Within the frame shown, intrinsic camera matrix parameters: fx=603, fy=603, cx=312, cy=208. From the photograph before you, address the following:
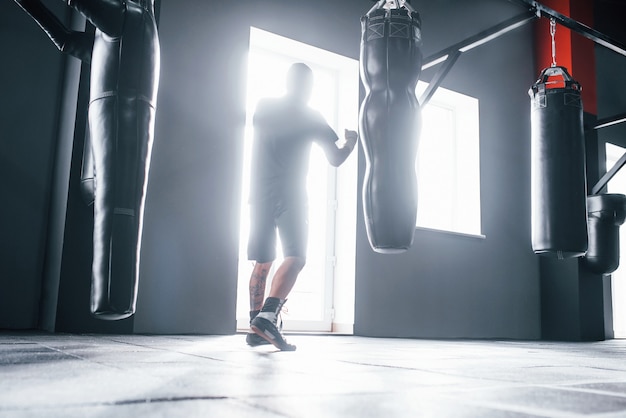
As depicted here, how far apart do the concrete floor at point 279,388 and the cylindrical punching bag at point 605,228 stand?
3.75 metres

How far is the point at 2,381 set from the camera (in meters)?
1.25

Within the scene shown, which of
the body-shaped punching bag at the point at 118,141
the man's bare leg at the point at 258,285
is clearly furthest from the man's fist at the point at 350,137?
the body-shaped punching bag at the point at 118,141

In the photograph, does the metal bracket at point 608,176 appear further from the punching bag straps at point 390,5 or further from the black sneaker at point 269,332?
the black sneaker at point 269,332

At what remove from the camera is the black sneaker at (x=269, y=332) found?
8.52 feet

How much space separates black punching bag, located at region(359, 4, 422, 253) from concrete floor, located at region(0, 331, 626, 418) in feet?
1.46

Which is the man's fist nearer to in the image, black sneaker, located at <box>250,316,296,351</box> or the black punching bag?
the black punching bag

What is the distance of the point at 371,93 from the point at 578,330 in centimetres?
486

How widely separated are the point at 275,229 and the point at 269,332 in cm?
56

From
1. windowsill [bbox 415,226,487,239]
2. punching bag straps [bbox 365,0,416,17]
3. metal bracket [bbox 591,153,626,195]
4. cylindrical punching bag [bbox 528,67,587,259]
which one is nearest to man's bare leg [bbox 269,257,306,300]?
punching bag straps [bbox 365,0,416,17]

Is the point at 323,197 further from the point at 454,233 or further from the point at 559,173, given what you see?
the point at 559,173

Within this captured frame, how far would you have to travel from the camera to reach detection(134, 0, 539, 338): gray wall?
4.02m

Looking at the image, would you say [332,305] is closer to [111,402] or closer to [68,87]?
[68,87]

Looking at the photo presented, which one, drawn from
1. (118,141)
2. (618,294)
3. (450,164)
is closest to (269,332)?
(118,141)

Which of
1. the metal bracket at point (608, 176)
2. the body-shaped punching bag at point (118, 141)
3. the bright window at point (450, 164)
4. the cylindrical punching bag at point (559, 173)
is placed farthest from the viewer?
the bright window at point (450, 164)
